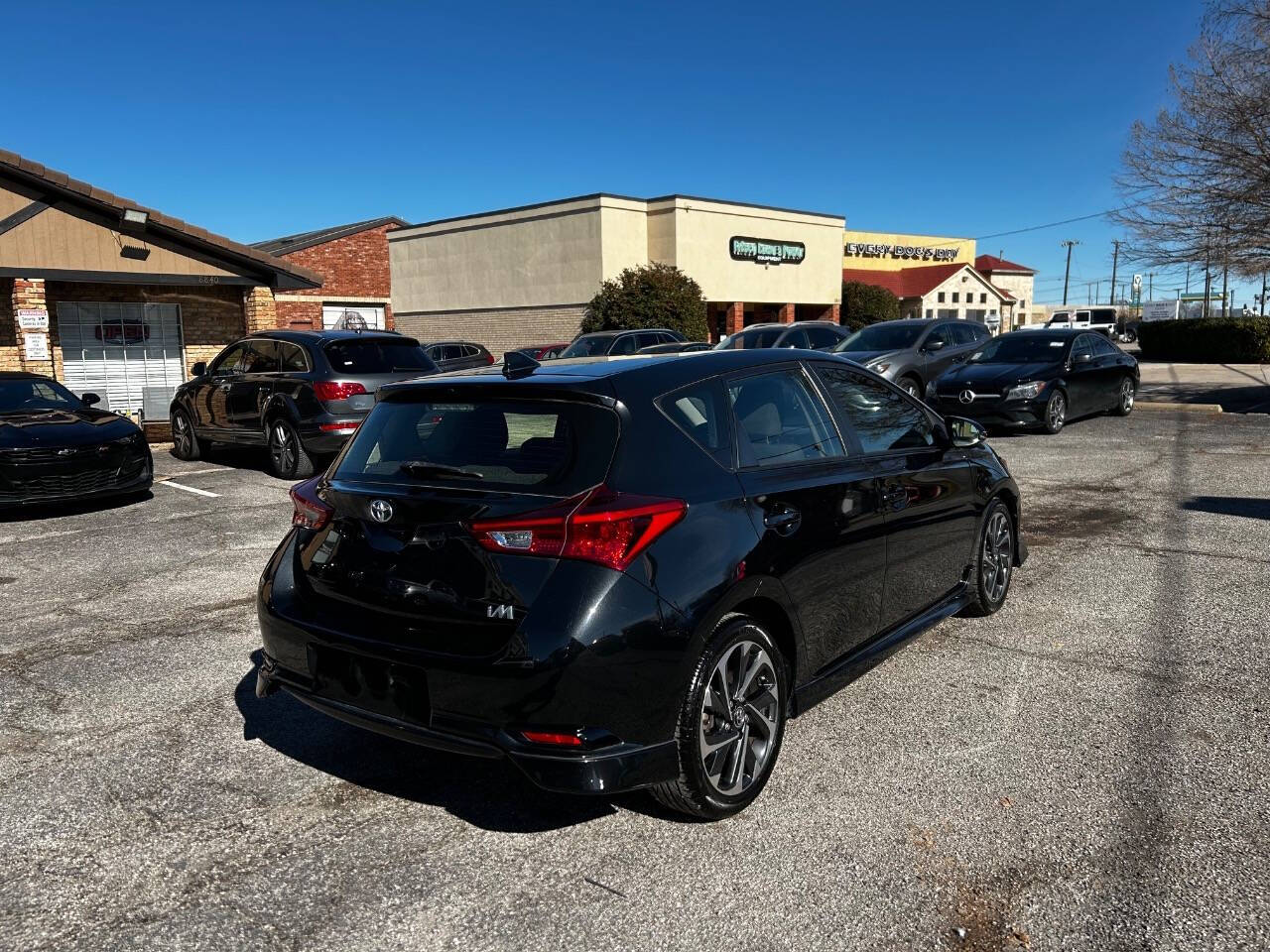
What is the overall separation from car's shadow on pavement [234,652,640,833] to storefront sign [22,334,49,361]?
47.3 feet

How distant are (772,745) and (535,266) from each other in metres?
38.0

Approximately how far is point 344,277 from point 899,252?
3899 centimetres

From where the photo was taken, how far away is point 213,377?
1277 centimetres

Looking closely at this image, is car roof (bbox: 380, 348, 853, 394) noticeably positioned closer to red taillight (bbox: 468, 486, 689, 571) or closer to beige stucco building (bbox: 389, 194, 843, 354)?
red taillight (bbox: 468, 486, 689, 571)

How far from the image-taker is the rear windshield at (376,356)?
11.3 meters

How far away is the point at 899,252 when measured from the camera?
67.6m

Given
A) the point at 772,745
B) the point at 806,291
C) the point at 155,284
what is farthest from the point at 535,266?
the point at 772,745

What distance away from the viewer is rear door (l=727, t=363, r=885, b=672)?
3.66 m

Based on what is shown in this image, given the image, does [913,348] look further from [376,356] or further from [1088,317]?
[1088,317]

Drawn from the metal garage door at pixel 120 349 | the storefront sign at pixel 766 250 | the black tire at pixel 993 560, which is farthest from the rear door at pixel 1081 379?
the storefront sign at pixel 766 250

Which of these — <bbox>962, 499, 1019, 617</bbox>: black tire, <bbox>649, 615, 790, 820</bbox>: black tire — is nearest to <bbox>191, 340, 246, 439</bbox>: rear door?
<bbox>962, 499, 1019, 617</bbox>: black tire

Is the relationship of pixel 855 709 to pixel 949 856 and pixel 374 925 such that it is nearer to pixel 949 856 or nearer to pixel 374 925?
pixel 949 856

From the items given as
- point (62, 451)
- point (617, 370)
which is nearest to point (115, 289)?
point (62, 451)

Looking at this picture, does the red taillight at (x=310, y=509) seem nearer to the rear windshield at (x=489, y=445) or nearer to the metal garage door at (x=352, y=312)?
the rear windshield at (x=489, y=445)
